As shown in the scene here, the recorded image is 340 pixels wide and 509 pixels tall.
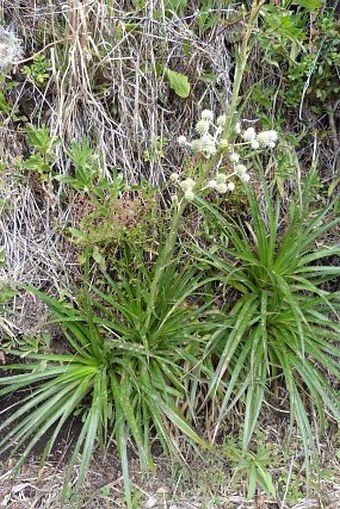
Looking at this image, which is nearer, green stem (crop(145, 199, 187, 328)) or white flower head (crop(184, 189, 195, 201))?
white flower head (crop(184, 189, 195, 201))

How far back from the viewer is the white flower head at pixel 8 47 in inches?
70.2

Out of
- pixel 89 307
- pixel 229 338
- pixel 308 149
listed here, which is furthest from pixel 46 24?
pixel 229 338

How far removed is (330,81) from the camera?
205 cm

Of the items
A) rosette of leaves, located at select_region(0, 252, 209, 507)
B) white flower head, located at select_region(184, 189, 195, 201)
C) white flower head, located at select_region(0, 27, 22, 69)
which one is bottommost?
rosette of leaves, located at select_region(0, 252, 209, 507)

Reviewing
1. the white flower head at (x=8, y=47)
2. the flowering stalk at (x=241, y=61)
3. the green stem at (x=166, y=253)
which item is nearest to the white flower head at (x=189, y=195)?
the green stem at (x=166, y=253)

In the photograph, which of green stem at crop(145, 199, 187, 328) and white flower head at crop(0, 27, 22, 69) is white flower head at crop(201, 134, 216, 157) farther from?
white flower head at crop(0, 27, 22, 69)

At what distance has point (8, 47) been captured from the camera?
70.6 inches

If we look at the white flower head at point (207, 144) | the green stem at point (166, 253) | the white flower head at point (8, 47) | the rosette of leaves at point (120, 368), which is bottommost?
the rosette of leaves at point (120, 368)

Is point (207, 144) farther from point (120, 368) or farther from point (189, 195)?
point (120, 368)

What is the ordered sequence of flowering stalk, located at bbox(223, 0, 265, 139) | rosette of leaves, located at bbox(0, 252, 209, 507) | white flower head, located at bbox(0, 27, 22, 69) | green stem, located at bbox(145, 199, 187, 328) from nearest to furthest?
flowering stalk, located at bbox(223, 0, 265, 139), green stem, located at bbox(145, 199, 187, 328), rosette of leaves, located at bbox(0, 252, 209, 507), white flower head, located at bbox(0, 27, 22, 69)

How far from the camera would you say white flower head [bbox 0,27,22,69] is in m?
1.78

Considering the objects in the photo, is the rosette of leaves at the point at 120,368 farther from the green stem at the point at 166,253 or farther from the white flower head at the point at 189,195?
the white flower head at the point at 189,195

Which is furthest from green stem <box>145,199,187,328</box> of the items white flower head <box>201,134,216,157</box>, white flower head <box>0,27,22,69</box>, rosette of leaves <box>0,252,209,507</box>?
white flower head <box>0,27,22,69</box>

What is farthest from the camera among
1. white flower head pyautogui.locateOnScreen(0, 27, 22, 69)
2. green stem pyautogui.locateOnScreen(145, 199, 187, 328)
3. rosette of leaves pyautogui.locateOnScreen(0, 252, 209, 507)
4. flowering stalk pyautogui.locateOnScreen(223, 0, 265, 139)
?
white flower head pyautogui.locateOnScreen(0, 27, 22, 69)
